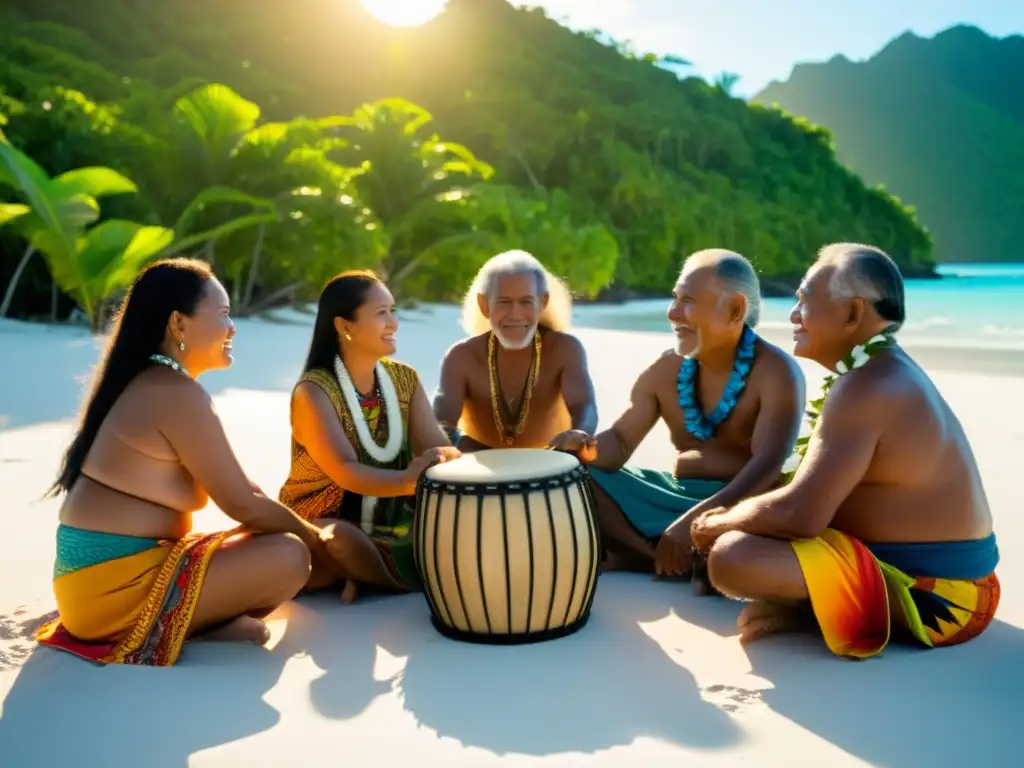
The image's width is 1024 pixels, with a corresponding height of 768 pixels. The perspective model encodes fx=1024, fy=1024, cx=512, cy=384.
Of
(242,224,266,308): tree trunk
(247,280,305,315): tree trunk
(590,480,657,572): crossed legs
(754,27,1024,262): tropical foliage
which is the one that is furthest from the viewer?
(754,27,1024,262): tropical foliage

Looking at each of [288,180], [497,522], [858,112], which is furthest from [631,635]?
[858,112]

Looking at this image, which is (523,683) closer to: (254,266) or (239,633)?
(239,633)

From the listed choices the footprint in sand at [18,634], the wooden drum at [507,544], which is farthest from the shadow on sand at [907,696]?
the footprint in sand at [18,634]

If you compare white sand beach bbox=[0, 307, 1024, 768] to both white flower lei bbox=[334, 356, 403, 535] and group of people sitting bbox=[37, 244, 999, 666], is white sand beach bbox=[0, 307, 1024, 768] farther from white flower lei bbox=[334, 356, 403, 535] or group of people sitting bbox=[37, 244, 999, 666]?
white flower lei bbox=[334, 356, 403, 535]

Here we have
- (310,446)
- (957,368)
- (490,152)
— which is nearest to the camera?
(310,446)

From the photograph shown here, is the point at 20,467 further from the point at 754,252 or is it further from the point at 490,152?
the point at 754,252

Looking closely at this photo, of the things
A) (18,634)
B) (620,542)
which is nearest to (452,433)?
(620,542)

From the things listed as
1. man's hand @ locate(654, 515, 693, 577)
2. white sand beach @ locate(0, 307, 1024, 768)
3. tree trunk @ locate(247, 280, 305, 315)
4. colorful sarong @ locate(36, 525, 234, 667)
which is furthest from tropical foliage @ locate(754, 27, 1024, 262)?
colorful sarong @ locate(36, 525, 234, 667)

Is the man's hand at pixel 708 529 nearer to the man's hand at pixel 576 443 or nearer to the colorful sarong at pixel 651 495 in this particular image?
the man's hand at pixel 576 443

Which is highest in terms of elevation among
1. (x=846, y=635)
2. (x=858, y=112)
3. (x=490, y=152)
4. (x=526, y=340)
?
(x=858, y=112)

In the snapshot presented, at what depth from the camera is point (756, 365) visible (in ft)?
12.9

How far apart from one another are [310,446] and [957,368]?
10137mm

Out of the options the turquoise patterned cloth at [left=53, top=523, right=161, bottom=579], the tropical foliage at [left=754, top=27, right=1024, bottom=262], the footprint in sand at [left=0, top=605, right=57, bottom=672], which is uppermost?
the tropical foliage at [left=754, top=27, right=1024, bottom=262]

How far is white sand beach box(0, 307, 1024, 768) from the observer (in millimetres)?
2398
